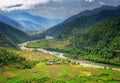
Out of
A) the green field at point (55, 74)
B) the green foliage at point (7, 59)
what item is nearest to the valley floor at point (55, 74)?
the green field at point (55, 74)

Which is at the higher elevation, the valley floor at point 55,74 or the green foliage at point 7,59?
the green foliage at point 7,59

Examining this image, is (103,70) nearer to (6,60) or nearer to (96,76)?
(96,76)

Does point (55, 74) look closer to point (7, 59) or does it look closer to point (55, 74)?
point (55, 74)

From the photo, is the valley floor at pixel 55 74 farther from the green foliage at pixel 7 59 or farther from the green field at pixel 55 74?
the green foliage at pixel 7 59

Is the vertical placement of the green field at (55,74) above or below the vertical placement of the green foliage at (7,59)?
below

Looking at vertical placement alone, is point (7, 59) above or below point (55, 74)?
above

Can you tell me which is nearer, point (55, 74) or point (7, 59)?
point (55, 74)


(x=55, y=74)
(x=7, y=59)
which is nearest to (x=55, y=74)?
(x=55, y=74)

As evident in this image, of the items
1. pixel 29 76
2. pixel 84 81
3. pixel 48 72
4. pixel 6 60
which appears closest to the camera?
pixel 84 81

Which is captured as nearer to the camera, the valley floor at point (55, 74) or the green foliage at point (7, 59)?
the valley floor at point (55, 74)

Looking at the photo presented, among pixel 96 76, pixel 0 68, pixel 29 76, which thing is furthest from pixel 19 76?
pixel 96 76

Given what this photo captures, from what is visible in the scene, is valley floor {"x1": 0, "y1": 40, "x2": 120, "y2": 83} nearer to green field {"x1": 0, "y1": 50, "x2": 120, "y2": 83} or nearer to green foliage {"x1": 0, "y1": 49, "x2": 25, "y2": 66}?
green field {"x1": 0, "y1": 50, "x2": 120, "y2": 83}
